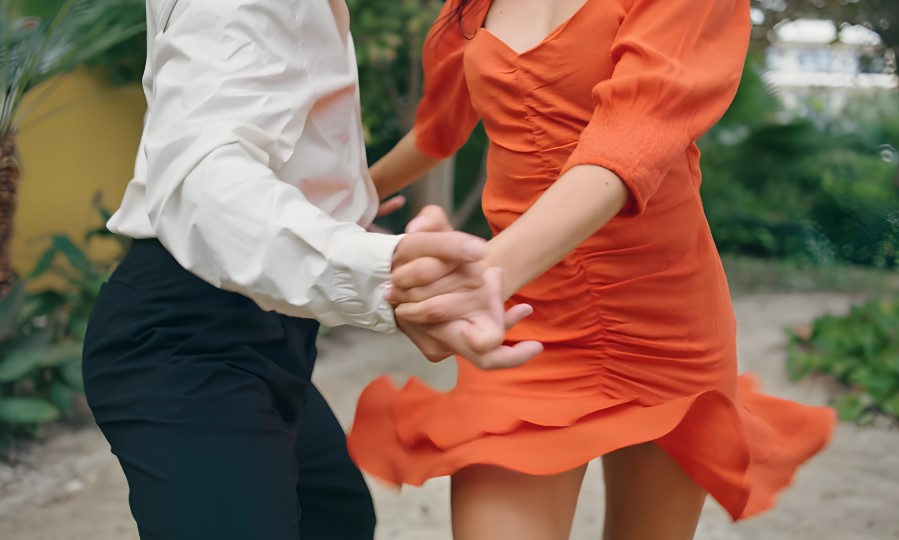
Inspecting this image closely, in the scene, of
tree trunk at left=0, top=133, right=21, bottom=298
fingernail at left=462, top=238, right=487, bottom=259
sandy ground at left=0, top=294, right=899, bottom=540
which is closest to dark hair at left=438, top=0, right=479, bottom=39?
fingernail at left=462, top=238, right=487, bottom=259

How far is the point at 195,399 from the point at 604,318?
59 centimetres

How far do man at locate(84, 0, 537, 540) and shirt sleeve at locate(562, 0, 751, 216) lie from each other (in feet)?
0.73

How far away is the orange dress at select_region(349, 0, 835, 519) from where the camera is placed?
1323 mm

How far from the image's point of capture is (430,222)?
1.17 meters

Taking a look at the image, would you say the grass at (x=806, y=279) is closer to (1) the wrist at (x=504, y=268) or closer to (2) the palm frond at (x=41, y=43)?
(2) the palm frond at (x=41, y=43)

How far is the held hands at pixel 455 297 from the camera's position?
1.10m

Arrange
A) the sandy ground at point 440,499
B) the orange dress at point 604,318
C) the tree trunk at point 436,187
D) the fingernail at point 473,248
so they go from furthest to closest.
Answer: the tree trunk at point 436,187 → the sandy ground at point 440,499 → the orange dress at point 604,318 → the fingernail at point 473,248

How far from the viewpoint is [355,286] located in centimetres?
114

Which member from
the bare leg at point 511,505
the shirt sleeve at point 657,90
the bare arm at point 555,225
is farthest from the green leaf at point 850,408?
the bare arm at point 555,225

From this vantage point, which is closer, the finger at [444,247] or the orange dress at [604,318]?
the finger at [444,247]

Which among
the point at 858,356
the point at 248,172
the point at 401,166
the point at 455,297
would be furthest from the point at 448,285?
the point at 858,356

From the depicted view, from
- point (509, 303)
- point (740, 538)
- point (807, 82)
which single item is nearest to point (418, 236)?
point (509, 303)

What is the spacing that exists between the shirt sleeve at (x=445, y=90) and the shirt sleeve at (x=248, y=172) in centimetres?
31

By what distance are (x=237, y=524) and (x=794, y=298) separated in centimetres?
519
